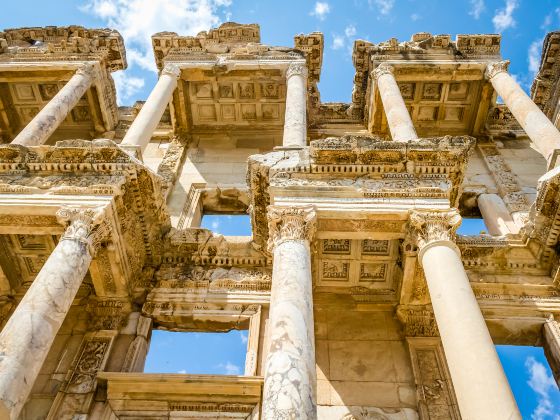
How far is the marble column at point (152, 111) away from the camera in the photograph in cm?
1238

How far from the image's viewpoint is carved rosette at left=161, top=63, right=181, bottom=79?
51.1 feet

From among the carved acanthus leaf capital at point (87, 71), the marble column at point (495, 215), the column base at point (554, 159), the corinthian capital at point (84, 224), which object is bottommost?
the corinthian capital at point (84, 224)

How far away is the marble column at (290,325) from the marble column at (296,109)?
264 cm

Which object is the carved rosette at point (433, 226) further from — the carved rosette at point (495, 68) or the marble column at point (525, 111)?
the carved rosette at point (495, 68)

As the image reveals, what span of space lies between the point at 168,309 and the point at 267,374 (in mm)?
4647

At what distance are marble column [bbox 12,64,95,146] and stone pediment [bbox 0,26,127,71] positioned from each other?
3.30ft

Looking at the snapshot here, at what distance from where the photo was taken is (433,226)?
9180 millimetres

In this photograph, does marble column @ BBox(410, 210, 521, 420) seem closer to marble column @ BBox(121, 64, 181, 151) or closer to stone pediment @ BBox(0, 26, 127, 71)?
marble column @ BBox(121, 64, 181, 151)

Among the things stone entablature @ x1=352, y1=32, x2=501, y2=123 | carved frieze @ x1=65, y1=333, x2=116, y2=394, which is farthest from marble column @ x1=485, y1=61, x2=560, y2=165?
carved frieze @ x1=65, y1=333, x2=116, y2=394

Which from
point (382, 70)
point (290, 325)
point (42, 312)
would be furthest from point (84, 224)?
point (382, 70)

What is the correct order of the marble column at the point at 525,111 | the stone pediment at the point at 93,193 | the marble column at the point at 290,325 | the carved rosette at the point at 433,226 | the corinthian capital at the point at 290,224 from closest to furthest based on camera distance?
the marble column at the point at 290,325, the carved rosette at the point at 433,226, the corinthian capital at the point at 290,224, the stone pediment at the point at 93,193, the marble column at the point at 525,111

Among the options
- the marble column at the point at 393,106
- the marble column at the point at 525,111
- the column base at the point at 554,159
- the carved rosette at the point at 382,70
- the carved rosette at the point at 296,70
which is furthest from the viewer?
the carved rosette at the point at 382,70

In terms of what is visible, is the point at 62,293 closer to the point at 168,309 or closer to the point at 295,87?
the point at 168,309

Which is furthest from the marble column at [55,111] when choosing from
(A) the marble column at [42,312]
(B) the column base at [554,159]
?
(B) the column base at [554,159]
